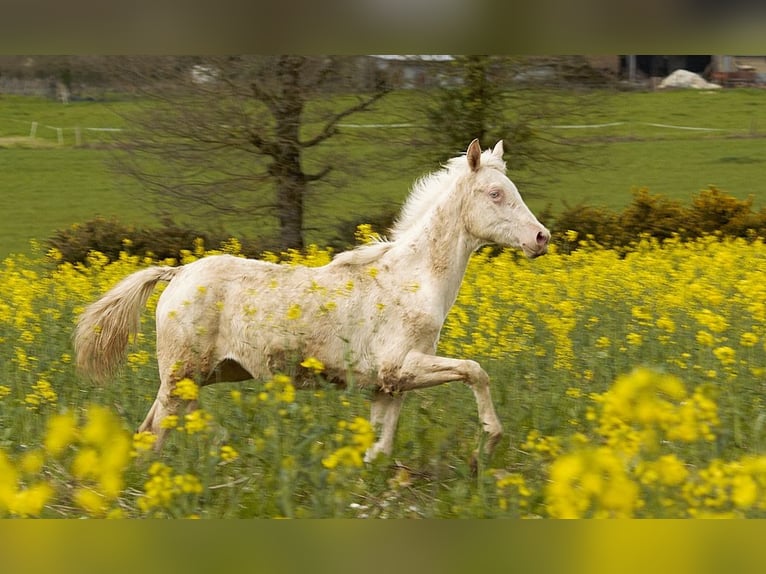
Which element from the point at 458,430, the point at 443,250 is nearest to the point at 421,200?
the point at 443,250

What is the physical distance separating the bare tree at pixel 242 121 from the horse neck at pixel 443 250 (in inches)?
391

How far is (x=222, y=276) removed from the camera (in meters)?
5.64

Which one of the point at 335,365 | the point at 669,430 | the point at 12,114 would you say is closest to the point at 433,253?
the point at 335,365

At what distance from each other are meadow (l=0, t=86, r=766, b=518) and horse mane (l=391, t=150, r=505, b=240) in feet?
3.51

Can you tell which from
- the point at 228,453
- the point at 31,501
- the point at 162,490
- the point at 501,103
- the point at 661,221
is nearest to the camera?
the point at 31,501

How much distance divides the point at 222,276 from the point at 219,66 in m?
10.7

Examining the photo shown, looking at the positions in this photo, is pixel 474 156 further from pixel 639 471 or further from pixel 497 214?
pixel 639 471

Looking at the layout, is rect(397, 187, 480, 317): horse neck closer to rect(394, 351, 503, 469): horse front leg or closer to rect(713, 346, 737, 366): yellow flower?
rect(394, 351, 503, 469): horse front leg

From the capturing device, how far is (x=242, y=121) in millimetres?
15750

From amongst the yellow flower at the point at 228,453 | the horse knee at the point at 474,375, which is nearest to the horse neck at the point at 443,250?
the horse knee at the point at 474,375

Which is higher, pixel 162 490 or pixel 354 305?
pixel 354 305

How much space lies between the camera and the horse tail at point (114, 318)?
19.2 ft

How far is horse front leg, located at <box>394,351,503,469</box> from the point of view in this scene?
16.6 ft

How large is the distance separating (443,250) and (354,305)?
1.95 feet
